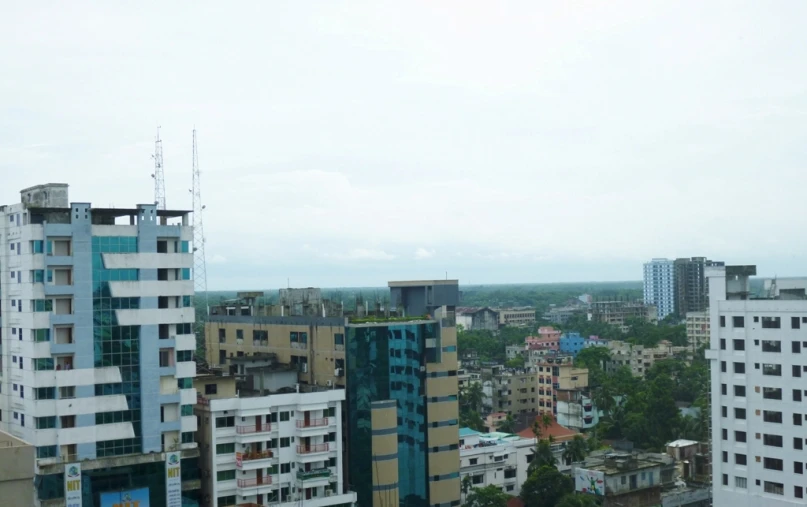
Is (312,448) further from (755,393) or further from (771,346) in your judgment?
(771,346)

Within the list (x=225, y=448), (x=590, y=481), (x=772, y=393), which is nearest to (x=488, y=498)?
(x=590, y=481)

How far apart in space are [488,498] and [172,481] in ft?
71.3

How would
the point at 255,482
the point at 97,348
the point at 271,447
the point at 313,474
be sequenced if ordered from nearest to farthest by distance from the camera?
1. the point at 97,348
2. the point at 255,482
3. the point at 271,447
4. the point at 313,474

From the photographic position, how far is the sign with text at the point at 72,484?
38.9m

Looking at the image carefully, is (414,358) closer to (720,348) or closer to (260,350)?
(260,350)

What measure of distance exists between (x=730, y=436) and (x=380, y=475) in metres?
18.7

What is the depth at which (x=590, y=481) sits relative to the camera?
59.2 m

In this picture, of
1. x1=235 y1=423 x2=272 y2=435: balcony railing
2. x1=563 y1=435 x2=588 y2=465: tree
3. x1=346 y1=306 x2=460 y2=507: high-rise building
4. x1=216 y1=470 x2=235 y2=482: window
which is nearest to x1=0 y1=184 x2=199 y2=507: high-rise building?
x1=216 y1=470 x2=235 y2=482: window

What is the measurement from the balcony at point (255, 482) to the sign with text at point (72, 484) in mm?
7334

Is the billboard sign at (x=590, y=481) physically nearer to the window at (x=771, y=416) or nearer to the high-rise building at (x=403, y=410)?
the high-rise building at (x=403, y=410)

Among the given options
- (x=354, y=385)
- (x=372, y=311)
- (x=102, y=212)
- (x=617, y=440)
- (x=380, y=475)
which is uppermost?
(x=102, y=212)

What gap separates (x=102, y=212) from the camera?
137 feet

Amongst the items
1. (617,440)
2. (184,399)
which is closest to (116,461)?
(184,399)

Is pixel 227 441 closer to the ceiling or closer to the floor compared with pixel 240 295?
closer to the floor
